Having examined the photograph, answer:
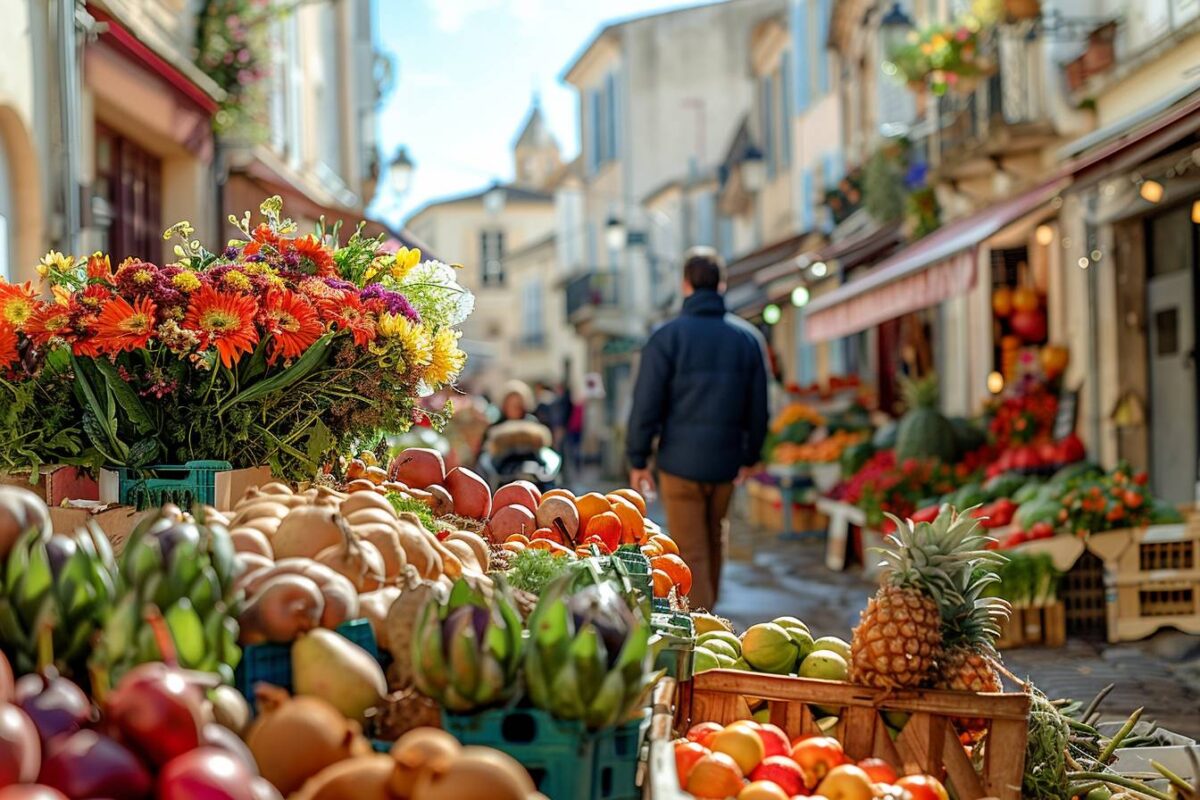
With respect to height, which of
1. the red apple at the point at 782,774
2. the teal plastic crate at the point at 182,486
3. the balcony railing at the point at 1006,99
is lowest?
the red apple at the point at 782,774

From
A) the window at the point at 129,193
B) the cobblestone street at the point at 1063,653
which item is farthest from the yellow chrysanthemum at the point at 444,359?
the window at the point at 129,193

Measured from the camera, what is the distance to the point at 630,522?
4.80 m

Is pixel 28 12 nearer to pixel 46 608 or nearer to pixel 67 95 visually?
pixel 67 95

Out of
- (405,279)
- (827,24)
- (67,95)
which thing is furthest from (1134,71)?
(827,24)

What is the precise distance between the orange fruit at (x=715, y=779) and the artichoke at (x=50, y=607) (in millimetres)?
1227

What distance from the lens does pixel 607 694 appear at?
8.07ft

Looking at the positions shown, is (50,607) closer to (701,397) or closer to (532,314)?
(701,397)

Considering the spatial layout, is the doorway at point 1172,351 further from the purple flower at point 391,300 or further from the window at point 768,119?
the window at point 768,119

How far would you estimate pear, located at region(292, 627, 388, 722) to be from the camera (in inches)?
98.6

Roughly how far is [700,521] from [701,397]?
65 cm

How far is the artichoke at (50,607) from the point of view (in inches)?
95.7

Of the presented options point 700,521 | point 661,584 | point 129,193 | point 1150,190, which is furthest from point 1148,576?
point 129,193

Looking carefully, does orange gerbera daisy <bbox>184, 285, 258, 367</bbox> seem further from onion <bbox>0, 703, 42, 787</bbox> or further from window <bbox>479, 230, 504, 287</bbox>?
window <bbox>479, 230, 504, 287</bbox>

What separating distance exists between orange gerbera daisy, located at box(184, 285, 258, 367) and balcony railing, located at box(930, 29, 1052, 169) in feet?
34.9
